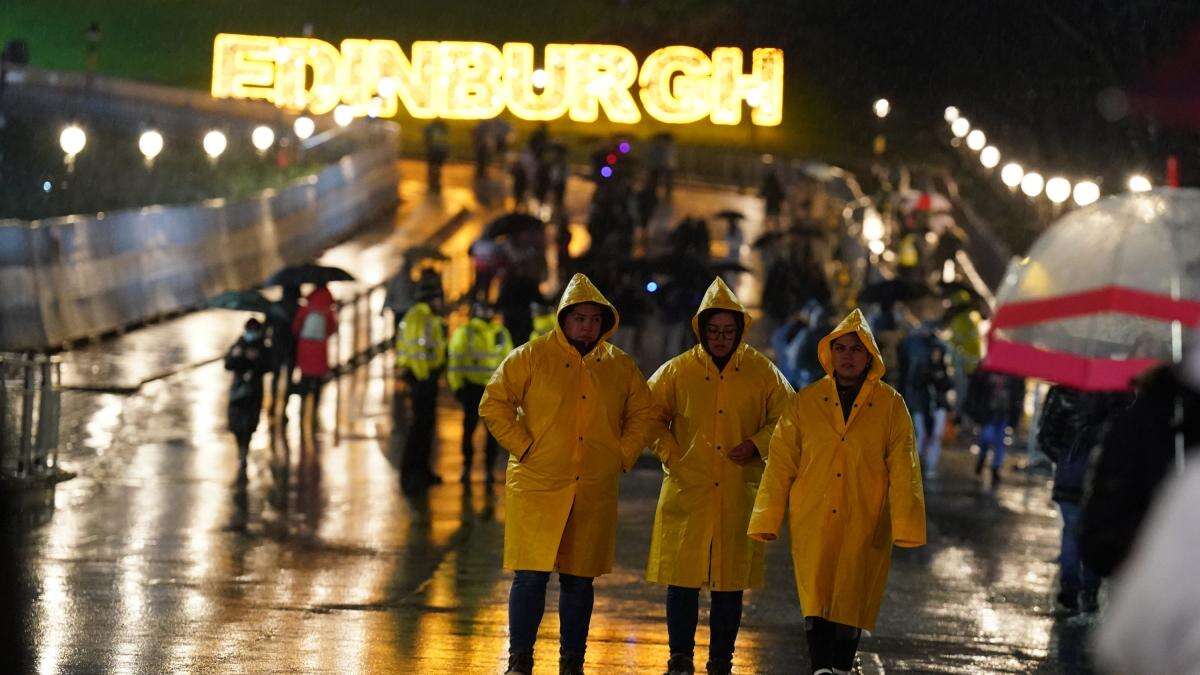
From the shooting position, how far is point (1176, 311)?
666 centimetres

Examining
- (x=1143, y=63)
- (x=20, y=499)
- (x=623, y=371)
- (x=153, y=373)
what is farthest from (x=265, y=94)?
(x=623, y=371)

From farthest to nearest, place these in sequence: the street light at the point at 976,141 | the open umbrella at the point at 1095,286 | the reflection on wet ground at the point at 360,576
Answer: the street light at the point at 976,141, the reflection on wet ground at the point at 360,576, the open umbrella at the point at 1095,286

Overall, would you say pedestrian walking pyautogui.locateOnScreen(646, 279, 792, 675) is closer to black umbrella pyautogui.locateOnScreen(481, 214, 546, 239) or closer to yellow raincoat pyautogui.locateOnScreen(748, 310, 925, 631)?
yellow raincoat pyautogui.locateOnScreen(748, 310, 925, 631)

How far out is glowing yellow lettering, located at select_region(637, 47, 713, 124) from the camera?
229 ft

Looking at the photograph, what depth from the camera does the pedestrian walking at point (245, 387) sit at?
15.5m

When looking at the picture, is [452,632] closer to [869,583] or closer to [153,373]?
[869,583]

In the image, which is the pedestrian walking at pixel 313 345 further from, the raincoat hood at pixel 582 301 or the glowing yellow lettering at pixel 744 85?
the glowing yellow lettering at pixel 744 85

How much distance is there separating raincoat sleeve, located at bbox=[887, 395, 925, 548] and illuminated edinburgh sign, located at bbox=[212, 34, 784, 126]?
201 feet

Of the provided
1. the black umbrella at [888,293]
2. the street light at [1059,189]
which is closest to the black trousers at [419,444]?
the black umbrella at [888,293]

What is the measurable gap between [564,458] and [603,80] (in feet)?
204

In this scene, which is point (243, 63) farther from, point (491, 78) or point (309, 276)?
point (309, 276)

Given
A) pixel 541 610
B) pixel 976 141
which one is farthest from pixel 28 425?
pixel 976 141

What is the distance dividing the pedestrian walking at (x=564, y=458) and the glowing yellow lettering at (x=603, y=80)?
202ft

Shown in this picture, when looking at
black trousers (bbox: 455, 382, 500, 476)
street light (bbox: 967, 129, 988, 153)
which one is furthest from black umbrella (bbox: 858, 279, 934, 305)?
street light (bbox: 967, 129, 988, 153)
